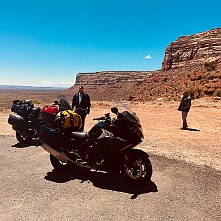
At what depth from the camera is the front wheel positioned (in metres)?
5.50

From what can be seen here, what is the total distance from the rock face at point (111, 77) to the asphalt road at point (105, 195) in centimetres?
15129

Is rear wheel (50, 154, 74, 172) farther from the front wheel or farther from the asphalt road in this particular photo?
the front wheel

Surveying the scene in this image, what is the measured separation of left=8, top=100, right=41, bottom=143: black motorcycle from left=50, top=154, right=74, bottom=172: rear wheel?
9.43 ft

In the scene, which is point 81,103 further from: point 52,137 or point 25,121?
point 52,137

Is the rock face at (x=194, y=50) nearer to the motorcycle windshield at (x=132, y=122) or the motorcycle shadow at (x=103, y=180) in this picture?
the motorcycle shadow at (x=103, y=180)

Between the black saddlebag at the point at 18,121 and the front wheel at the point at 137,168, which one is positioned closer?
the front wheel at the point at 137,168

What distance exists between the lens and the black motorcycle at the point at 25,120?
9.54 metres

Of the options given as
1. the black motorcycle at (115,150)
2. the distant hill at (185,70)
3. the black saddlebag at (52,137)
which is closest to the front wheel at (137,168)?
the black motorcycle at (115,150)

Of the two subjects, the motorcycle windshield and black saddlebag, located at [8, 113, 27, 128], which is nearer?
the motorcycle windshield

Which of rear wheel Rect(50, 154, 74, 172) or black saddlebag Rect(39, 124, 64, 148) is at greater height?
black saddlebag Rect(39, 124, 64, 148)

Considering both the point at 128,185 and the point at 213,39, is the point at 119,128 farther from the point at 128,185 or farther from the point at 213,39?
the point at 213,39

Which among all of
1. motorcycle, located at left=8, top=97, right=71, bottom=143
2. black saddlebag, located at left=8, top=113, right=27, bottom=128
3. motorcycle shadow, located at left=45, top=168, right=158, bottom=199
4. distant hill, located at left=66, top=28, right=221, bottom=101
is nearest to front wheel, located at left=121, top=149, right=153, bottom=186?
motorcycle shadow, located at left=45, top=168, right=158, bottom=199

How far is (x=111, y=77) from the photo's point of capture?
175625mm

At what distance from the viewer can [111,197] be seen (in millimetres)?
5203
